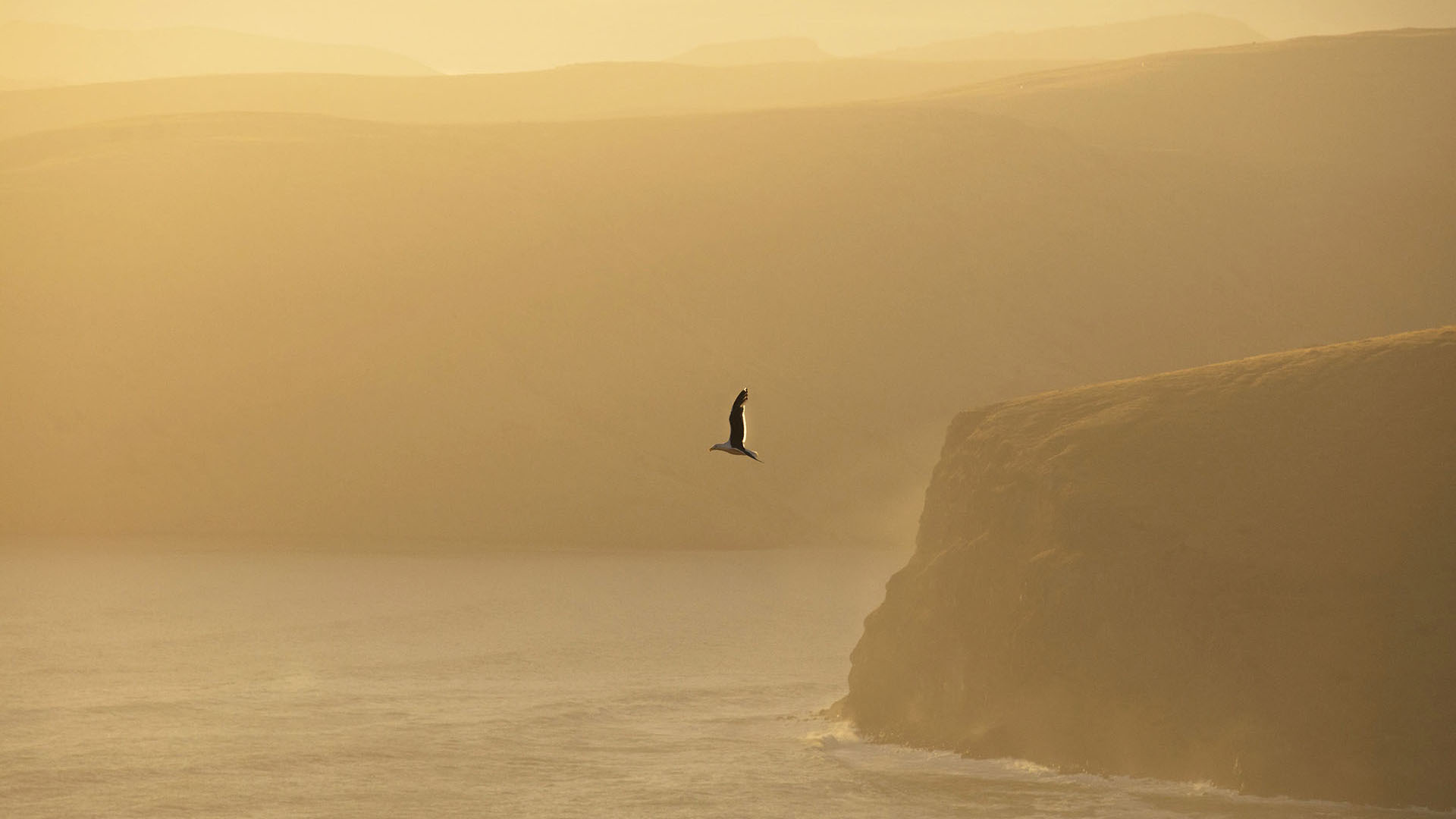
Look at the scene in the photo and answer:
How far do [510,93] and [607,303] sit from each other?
99456mm

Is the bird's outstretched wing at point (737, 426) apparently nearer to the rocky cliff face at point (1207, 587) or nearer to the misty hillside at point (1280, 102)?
the rocky cliff face at point (1207, 587)

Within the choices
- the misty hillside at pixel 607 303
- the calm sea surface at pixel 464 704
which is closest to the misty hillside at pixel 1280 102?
the misty hillside at pixel 607 303

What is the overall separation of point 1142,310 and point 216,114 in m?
52.8

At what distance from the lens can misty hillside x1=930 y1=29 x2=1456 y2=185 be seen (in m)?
101

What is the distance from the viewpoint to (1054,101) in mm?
109750

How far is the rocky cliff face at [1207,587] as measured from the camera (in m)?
23.6

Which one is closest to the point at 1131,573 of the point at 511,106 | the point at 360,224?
the point at 360,224

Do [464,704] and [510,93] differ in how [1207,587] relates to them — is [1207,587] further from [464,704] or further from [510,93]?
[510,93]

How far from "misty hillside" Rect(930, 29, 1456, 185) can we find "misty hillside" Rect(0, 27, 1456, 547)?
6.29 m

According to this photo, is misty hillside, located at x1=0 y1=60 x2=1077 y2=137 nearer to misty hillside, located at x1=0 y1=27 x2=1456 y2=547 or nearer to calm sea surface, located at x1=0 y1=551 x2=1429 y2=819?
misty hillside, located at x1=0 y1=27 x2=1456 y2=547

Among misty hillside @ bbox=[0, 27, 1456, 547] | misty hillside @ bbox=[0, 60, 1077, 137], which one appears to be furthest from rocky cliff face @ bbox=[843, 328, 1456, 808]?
misty hillside @ bbox=[0, 60, 1077, 137]

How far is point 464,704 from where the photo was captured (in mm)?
32656

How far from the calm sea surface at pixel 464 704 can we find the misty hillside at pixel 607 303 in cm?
1234

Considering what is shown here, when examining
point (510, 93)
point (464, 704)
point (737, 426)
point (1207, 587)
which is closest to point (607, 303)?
point (464, 704)
